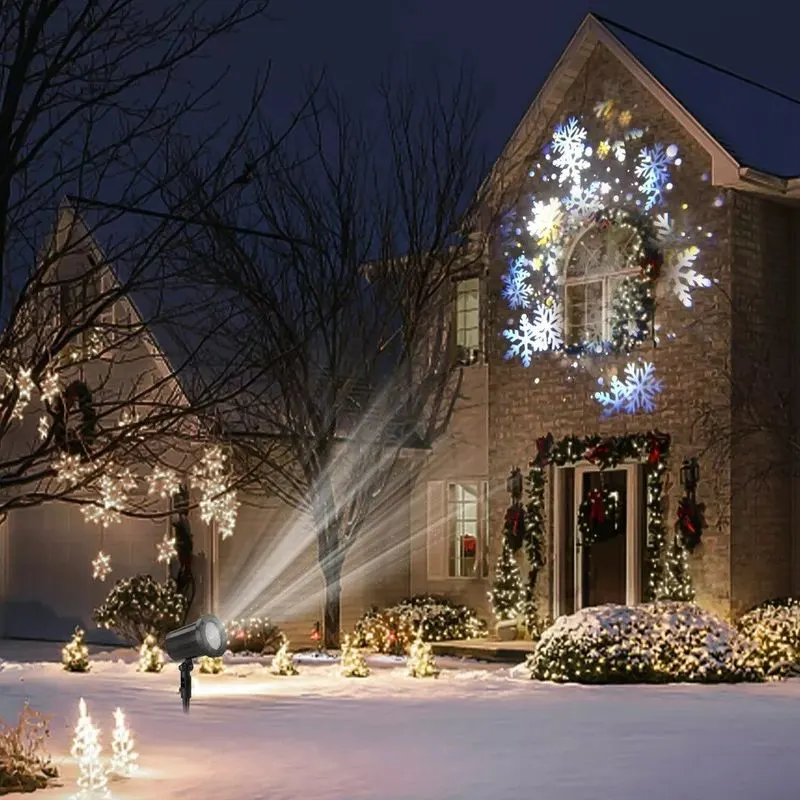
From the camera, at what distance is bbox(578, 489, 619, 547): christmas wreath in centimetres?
1812

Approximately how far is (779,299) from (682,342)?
130 cm

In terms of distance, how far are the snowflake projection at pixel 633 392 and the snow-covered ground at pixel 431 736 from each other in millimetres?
4136

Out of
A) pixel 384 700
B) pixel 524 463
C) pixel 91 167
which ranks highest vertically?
pixel 91 167

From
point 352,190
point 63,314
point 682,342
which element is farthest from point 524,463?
point 63,314

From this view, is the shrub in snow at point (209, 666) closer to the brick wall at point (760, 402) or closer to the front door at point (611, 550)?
the front door at point (611, 550)

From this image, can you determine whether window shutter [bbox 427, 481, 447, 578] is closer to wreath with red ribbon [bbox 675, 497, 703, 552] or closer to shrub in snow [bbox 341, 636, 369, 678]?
wreath with red ribbon [bbox 675, 497, 703, 552]

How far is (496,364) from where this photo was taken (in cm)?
1973

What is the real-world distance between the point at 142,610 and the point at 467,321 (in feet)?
20.2

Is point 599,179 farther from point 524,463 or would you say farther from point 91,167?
point 91,167

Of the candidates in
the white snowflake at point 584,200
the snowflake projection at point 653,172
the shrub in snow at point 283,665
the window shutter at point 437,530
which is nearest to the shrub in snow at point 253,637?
the window shutter at point 437,530

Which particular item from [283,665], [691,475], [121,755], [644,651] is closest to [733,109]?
[691,475]

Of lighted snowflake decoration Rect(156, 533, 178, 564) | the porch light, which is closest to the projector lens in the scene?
lighted snowflake decoration Rect(156, 533, 178, 564)

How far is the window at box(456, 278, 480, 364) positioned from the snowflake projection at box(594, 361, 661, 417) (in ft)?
9.39

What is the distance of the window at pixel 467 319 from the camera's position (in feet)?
67.8
